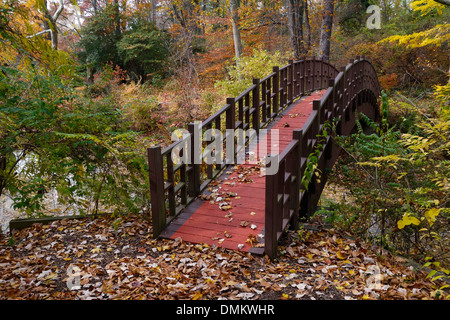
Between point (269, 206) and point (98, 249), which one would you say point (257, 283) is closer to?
point (269, 206)

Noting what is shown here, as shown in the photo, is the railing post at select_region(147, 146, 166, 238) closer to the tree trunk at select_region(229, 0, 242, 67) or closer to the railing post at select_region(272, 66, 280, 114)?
the railing post at select_region(272, 66, 280, 114)

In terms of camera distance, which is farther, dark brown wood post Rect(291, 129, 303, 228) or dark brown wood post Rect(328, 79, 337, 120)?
dark brown wood post Rect(328, 79, 337, 120)

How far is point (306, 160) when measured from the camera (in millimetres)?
5809

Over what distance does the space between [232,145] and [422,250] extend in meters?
3.87

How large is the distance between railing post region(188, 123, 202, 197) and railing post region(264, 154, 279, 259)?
177cm

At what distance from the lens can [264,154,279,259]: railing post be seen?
14.6 ft

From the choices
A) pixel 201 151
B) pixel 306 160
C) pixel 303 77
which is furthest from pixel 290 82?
pixel 306 160

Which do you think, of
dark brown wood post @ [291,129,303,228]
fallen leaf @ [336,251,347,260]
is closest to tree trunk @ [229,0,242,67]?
dark brown wood post @ [291,129,303,228]

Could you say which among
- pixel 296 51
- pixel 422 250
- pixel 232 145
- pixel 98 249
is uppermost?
pixel 296 51

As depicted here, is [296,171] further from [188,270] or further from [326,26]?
[326,26]

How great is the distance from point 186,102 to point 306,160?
909cm

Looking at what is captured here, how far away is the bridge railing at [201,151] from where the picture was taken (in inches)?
203
